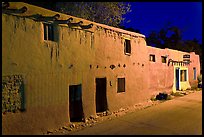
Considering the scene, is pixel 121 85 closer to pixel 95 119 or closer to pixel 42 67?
pixel 95 119

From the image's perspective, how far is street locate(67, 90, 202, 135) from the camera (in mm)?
9383

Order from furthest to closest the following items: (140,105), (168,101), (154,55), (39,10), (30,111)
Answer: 1. (154,55)
2. (168,101)
3. (140,105)
4. (39,10)
5. (30,111)

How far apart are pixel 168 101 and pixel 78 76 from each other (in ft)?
28.8

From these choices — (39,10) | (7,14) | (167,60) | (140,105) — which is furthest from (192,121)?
(167,60)

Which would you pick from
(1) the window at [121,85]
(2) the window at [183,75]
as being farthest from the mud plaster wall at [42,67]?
(2) the window at [183,75]

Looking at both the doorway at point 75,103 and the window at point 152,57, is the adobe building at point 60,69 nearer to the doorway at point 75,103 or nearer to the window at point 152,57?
the doorway at point 75,103

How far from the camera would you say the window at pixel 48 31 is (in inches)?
382

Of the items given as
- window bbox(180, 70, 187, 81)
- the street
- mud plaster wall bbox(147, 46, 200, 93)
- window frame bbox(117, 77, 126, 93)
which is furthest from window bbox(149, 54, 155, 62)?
window bbox(180, 70, 187, 81)

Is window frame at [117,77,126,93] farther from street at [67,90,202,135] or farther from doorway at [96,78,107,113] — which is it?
street at [67,90,202,135]

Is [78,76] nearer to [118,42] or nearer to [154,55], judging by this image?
[118,42]

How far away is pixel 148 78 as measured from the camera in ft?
57.3

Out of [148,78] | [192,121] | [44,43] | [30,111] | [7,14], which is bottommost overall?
[192,121]

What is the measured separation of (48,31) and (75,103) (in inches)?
146

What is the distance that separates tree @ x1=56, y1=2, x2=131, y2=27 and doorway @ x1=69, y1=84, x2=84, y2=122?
10.2 metres
